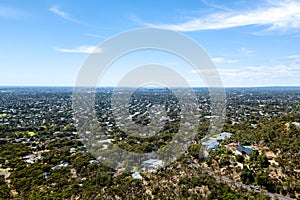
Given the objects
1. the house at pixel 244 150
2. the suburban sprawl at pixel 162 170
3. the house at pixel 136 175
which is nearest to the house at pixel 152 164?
the suburban sprawl at pixel 162 170

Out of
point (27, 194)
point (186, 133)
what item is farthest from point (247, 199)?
point (186, 133)

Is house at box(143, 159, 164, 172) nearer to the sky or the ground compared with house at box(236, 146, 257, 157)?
nearer to the ground

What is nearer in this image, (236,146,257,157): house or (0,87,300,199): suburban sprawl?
(0,87,300,199): suburban sprawl

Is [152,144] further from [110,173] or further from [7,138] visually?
[7,138]

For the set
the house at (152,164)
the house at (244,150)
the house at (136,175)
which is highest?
the house at (244,150)

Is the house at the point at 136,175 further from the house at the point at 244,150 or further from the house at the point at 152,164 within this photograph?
the house at the point at 244,150

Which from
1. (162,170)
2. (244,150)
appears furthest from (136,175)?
(244,150)

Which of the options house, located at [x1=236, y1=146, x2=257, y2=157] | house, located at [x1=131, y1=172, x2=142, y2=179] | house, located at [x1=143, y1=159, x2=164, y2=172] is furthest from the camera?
house, located at [x1=236, y1=146, x2=257, y2=157]

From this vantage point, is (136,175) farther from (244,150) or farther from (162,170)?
(244,150)

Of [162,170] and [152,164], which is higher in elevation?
[152,164]

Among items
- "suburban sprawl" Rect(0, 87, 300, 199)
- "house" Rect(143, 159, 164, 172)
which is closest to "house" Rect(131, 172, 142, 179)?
"suburban sprawl" Rect(0, 87, 300, 199)

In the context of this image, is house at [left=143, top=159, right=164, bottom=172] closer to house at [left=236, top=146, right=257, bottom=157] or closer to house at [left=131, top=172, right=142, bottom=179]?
house at [left=131, top=172, right=142, bottom=179]
